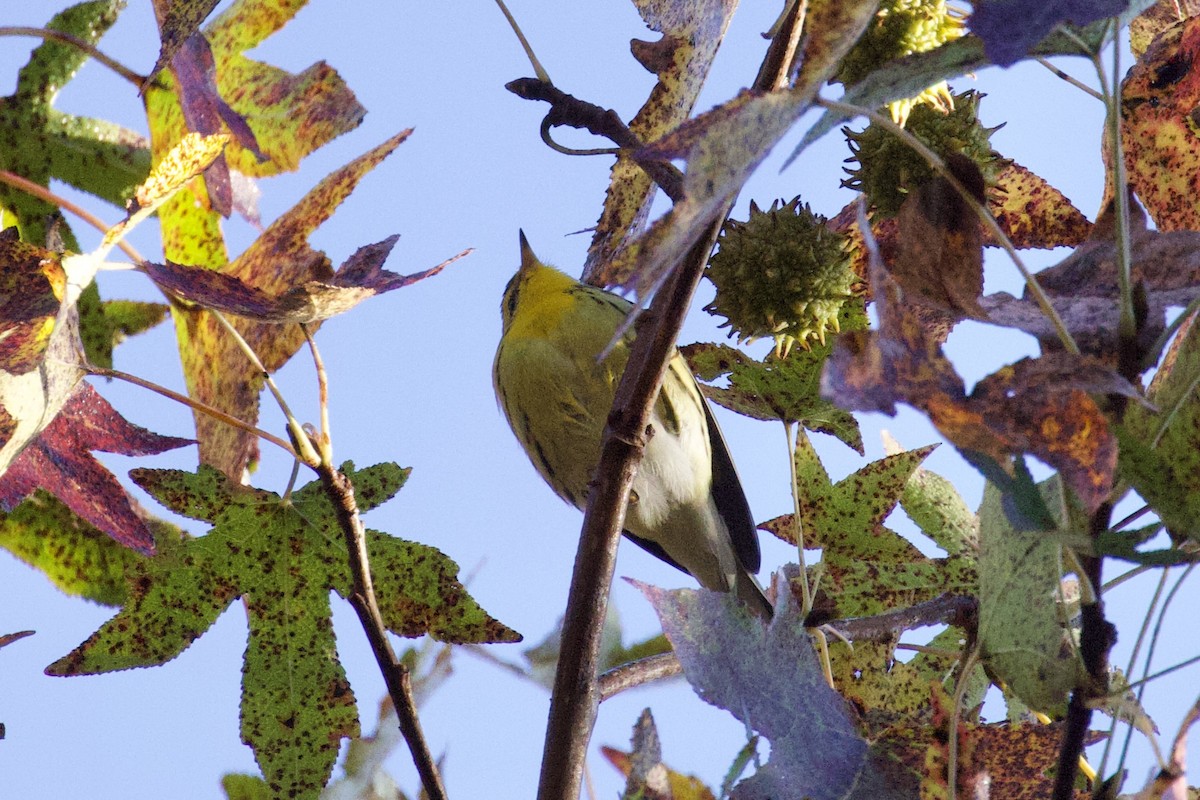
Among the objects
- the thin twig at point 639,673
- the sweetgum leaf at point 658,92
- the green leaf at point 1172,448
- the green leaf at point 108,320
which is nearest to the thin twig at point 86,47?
the green leaf at point 108,320

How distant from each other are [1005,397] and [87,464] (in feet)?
3.57

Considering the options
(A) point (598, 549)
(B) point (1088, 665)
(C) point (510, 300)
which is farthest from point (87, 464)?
(C) point (510, 300)

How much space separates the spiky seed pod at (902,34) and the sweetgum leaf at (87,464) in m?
0.88

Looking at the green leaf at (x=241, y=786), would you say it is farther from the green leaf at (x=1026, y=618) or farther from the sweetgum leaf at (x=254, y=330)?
the green leaf at (x=1026, y=618)

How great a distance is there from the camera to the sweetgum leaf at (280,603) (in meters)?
1.41

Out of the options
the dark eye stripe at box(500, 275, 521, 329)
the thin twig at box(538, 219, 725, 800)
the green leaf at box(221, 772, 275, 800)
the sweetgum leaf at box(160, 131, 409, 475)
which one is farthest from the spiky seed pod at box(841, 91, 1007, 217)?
the dark eye stripe at box(500, 275, 521, 329)

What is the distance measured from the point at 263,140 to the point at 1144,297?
124 cm

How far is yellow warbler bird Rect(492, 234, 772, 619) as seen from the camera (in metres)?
2.85

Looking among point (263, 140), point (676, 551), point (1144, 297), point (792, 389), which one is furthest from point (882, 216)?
point (676, 551)

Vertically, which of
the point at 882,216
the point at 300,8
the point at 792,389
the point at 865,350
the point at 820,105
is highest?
the point at 300,8

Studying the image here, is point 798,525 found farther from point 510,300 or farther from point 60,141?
point 510,300

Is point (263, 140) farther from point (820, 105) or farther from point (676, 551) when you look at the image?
point (676, 551)

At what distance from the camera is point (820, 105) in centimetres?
76

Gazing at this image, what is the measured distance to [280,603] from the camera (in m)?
1.57
